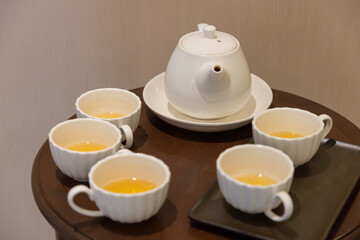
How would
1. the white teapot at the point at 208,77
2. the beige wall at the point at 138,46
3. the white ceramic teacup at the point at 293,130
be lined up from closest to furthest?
the white ceramic teacup at the point at 293,130 → the white teapot at the point at 208,77 → the beige wall at the point at 138,46

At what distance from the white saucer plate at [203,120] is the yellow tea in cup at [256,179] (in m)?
0.16

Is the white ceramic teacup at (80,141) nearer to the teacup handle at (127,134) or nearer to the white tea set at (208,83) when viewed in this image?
the teacup handle at (127,134)

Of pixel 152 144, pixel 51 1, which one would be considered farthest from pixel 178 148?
pixel 51 1

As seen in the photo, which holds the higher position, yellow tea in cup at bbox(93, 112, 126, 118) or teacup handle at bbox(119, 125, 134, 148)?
teacup handle at bbox(119, 125, 134, 148)

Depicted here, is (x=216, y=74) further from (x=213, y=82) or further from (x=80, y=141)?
Result: (x=80, y=141)

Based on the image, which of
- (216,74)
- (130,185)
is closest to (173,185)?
(130,185)

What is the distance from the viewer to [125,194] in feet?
2.53

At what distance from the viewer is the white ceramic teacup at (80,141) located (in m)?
0.86

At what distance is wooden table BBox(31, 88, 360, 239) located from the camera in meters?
0.82

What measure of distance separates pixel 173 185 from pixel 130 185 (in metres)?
0.09

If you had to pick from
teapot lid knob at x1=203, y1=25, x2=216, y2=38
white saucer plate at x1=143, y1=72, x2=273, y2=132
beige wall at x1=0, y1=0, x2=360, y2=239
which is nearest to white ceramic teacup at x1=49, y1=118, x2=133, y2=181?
white saucer plate at x1=143, y1=72, x2=273, y2=132

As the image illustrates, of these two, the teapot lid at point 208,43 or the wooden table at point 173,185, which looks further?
the teapot lid at point 208,43

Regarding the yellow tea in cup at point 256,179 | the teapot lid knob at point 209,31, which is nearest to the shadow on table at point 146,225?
the yellow tea in cup at point 256,179

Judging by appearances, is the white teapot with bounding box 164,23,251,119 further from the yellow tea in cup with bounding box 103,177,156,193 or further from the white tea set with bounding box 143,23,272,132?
the yellow tea in cup with bounding box 103,177,156,193
